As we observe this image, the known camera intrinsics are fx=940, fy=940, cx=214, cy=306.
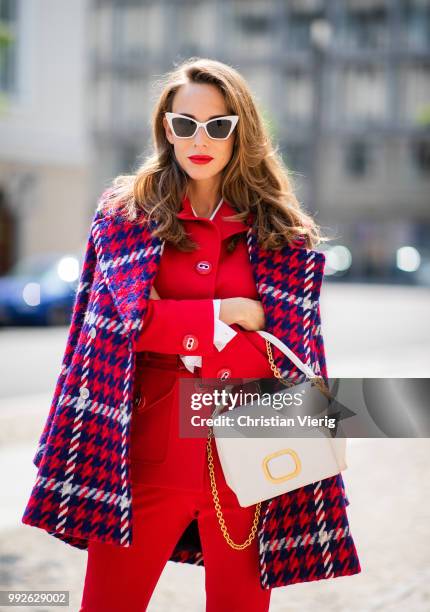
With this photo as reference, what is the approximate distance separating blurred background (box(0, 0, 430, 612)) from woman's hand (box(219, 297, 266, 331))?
772mm

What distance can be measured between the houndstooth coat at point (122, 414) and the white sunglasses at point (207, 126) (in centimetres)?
28

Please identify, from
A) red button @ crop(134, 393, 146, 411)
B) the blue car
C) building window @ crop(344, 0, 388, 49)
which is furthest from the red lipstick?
building window @ crop(344, 0, 388, 49)

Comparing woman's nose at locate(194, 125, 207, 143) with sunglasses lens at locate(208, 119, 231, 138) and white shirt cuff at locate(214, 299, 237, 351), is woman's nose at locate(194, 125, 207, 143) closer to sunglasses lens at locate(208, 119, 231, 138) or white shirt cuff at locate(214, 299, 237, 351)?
sunglasses lens at locate(208, 119, 231, 138)

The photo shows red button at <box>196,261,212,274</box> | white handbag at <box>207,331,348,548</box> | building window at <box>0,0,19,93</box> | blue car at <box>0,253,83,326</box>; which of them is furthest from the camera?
building window at <box>0,0,19,93</box>

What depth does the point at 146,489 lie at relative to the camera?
7.92ft

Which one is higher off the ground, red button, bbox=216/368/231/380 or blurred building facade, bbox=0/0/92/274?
blurred building facade, bbox=0/0/92/274

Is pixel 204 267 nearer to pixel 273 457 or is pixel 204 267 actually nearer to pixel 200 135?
pixel 200 135

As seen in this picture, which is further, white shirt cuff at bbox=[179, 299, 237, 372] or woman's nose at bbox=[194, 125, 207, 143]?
woman's nose at bbox=[194, 125, 207, 143]

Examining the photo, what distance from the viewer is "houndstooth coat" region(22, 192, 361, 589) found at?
234 centimetres

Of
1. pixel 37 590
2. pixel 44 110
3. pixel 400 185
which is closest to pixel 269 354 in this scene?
pixel 37 590

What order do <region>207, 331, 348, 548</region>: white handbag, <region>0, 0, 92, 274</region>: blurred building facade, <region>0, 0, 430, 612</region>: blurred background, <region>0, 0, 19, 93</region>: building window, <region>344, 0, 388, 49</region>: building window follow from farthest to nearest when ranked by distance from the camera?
<region>344, 0, 388, 49</region>: building window < <region>0, 0, 92, 274</region>: blurred building facade < <region>0, 0, 19, 93</region>: building window < <region>0, 0, 430, 612</region>: blurred background < <region>207, 331, 348, 548</region>: white handbag

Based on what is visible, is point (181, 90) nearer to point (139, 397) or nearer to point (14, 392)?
point (139, 397)

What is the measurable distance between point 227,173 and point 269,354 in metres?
0.53

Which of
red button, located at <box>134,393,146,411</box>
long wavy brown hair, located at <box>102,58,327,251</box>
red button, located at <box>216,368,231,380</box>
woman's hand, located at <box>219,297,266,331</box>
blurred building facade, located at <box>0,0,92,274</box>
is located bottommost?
red button, located at <box>134,393,146,411</box>
